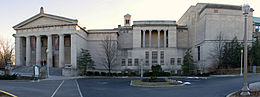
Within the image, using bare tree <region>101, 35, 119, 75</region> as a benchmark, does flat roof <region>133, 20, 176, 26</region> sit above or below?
above

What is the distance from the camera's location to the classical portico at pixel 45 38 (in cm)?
4150

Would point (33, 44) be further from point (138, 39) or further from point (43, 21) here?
point (138, 39)

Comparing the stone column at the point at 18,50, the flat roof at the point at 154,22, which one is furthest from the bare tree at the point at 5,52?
the flat roof at the point at 154,22

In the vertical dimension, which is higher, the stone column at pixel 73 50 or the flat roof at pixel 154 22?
the flat roof at pixel 154 22

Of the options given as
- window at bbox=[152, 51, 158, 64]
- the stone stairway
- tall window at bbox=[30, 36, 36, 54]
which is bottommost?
the stone stairway

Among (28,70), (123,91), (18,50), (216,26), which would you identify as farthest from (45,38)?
(216,26)

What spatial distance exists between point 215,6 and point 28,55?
153 ft

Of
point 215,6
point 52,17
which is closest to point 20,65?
point 52,17

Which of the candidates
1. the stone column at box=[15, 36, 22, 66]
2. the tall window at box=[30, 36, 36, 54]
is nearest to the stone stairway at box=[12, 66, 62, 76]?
the stone column at box=[15, 36, 22, 66]

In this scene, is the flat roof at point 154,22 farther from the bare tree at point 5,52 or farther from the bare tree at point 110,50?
the bare tree at point 5,52

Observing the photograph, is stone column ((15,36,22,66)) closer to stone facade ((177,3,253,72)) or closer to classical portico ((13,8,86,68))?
classical portico ((13,8,86,68))

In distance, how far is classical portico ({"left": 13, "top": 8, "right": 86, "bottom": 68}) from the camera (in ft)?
136

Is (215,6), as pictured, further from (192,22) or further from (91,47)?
(91,47)

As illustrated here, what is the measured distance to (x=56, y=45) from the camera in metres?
45.8
